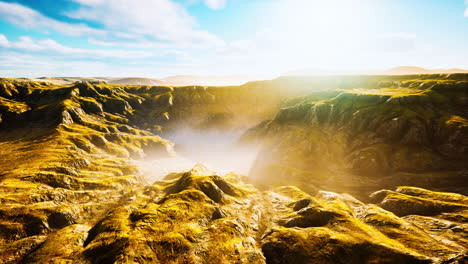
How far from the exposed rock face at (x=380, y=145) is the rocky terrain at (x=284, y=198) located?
2.79ft

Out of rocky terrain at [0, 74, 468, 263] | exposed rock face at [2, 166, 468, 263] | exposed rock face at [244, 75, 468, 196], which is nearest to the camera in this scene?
exposed rock face at [2, 166, 468, 263]

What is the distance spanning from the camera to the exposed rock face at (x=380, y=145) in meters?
131

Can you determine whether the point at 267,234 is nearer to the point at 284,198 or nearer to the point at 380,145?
the point at 284,198

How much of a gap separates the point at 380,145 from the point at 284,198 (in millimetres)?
90647

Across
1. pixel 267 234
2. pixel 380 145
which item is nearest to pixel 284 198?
pixel 267 234

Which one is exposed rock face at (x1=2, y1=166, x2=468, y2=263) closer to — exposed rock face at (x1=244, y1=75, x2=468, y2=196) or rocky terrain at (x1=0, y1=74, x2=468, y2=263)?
rocky terrain at (x1=0, y1=74, x2=468, y2=263)

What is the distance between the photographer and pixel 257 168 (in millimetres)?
180250

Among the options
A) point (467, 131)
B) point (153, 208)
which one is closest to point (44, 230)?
point (153, 208)

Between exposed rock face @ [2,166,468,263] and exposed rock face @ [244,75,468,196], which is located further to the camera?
exposed rock face @ [244,75,468,196]

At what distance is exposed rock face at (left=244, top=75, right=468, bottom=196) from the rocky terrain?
852mm

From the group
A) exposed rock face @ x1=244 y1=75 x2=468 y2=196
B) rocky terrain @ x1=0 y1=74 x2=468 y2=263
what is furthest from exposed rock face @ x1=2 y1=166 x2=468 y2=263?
exposed rock face @ x1=244 y1=75 x2=468 y2=196

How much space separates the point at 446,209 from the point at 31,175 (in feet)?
733

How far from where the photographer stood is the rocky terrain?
7231 cm

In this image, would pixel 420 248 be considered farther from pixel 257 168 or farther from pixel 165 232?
pixel 257 168
